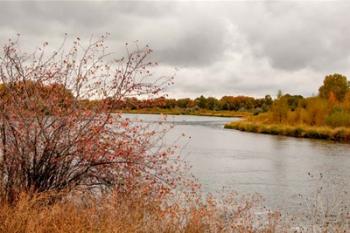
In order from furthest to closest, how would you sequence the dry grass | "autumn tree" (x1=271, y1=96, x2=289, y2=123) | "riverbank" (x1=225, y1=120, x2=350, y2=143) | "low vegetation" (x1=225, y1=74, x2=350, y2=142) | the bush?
"autumn tree" (x1=271, y1=96, x2=289, y2=123)
the bush
"low vegetation" (x1=225, y1=74, x2=350, y2=142)
"riverbank" (x1=225, y1=120, x2=350, y2=143)
the dry grass

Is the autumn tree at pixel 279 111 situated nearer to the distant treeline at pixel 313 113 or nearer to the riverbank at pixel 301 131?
the distant treeline at pixel 313 113

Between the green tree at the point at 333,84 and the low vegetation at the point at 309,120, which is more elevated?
the green tree at the point at 333,84

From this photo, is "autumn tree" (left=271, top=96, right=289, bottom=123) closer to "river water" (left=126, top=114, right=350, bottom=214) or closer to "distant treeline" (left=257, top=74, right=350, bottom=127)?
"distant treeline" (left=257, top=74, right=350, bottom=127)

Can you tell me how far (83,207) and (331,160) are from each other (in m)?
21.7

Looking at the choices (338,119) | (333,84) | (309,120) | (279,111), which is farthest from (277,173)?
(333,84)

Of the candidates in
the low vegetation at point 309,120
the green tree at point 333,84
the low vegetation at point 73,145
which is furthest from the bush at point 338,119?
the low vegetation at point 73,145

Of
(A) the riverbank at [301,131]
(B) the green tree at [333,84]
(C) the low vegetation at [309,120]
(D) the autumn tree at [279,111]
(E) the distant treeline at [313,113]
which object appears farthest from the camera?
(B) the green tree at [333,84]

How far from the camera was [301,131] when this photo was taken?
167 ft

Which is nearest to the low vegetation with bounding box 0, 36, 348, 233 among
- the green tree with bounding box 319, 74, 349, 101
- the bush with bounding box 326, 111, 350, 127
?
the bush with bounding box 326, 111, 350, 127

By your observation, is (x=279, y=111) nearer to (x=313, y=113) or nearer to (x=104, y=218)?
(x=313, y=113)

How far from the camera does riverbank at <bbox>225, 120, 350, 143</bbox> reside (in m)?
46.3

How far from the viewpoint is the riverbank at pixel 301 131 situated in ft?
152

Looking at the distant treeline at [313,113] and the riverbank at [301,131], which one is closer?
the riverbank at [301,131]

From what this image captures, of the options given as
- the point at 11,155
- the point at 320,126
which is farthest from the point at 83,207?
the point at 320,126
